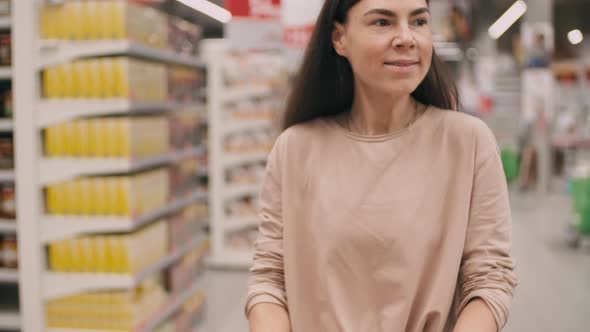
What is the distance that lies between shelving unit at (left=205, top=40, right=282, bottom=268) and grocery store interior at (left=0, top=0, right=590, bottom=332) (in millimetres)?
16

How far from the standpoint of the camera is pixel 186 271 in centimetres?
441

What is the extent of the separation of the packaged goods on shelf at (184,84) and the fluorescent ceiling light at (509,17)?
39.0 ft

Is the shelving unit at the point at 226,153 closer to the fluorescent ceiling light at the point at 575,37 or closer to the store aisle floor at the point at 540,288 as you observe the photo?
the store aisle floor at the point at 540,288

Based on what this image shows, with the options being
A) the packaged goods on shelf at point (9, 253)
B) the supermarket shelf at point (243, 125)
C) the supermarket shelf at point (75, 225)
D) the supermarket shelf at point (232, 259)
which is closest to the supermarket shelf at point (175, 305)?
the supermarket shelf at point (75, 225)

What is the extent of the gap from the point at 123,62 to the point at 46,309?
1.39 metres

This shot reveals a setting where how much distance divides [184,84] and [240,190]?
2666mm

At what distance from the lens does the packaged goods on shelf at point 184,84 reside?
13.7 feet

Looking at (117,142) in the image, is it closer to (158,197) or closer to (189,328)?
(158,197)

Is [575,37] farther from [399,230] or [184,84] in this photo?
[399,230]

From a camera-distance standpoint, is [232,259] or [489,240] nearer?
[489,240]

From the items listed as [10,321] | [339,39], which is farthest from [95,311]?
[339,39]

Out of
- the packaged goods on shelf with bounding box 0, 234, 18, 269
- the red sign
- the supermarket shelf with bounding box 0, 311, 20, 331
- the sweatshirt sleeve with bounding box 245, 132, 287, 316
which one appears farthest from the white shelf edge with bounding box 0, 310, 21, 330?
the red sign

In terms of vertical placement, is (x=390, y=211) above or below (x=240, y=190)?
above

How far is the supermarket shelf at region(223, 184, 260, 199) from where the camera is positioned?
6.94 m
